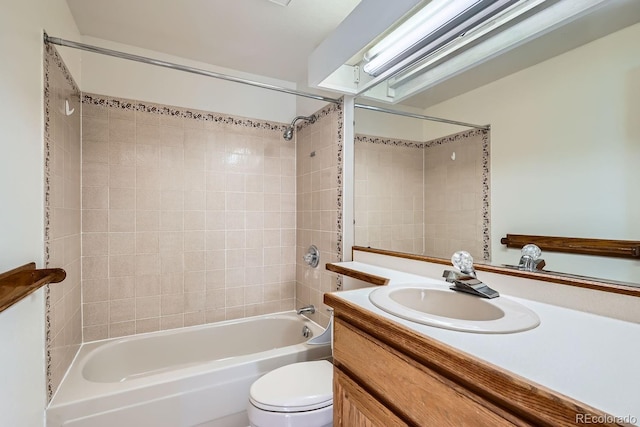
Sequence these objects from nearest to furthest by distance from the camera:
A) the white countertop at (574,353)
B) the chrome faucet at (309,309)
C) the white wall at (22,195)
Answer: the white countertop at (574,353), the white wall at (22,195), the chrome faucet at (309,309)

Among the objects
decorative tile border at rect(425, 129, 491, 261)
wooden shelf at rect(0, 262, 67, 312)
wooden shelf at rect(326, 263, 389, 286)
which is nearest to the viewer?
wooden shelf at rect(0, 262, 67, 312)

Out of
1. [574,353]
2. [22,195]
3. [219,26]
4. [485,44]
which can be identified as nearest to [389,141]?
[485,44]

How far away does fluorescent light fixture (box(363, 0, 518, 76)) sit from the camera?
0.97m

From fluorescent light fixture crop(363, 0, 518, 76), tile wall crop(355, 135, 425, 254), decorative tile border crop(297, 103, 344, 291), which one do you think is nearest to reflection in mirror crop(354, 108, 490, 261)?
tile wall crop(355, 135, 425, 254)

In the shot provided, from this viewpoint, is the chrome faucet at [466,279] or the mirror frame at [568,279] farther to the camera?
the chrome faucet at [466,279]

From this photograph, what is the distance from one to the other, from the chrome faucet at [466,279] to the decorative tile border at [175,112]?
1.87 meters

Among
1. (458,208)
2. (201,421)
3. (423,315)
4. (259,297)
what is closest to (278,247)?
(259,297)

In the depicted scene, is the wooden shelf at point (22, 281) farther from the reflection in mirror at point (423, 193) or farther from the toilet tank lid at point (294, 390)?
the reflection in mirror at point (423, 193)

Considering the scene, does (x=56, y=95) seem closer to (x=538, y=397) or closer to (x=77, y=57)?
(x=77, y=57)

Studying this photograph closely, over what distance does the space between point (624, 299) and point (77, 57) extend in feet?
9.01

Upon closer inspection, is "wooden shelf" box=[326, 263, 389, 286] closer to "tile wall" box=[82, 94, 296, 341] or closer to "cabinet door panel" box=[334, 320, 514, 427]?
"cabinet door panel" box=[334, 320, 514, 427]

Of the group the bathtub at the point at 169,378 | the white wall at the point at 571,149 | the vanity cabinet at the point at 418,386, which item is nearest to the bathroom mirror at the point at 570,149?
the white wall at the point at 571,149

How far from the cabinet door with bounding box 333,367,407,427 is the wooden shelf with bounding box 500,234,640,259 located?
753mm

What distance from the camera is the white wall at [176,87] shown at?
72.9 inches
